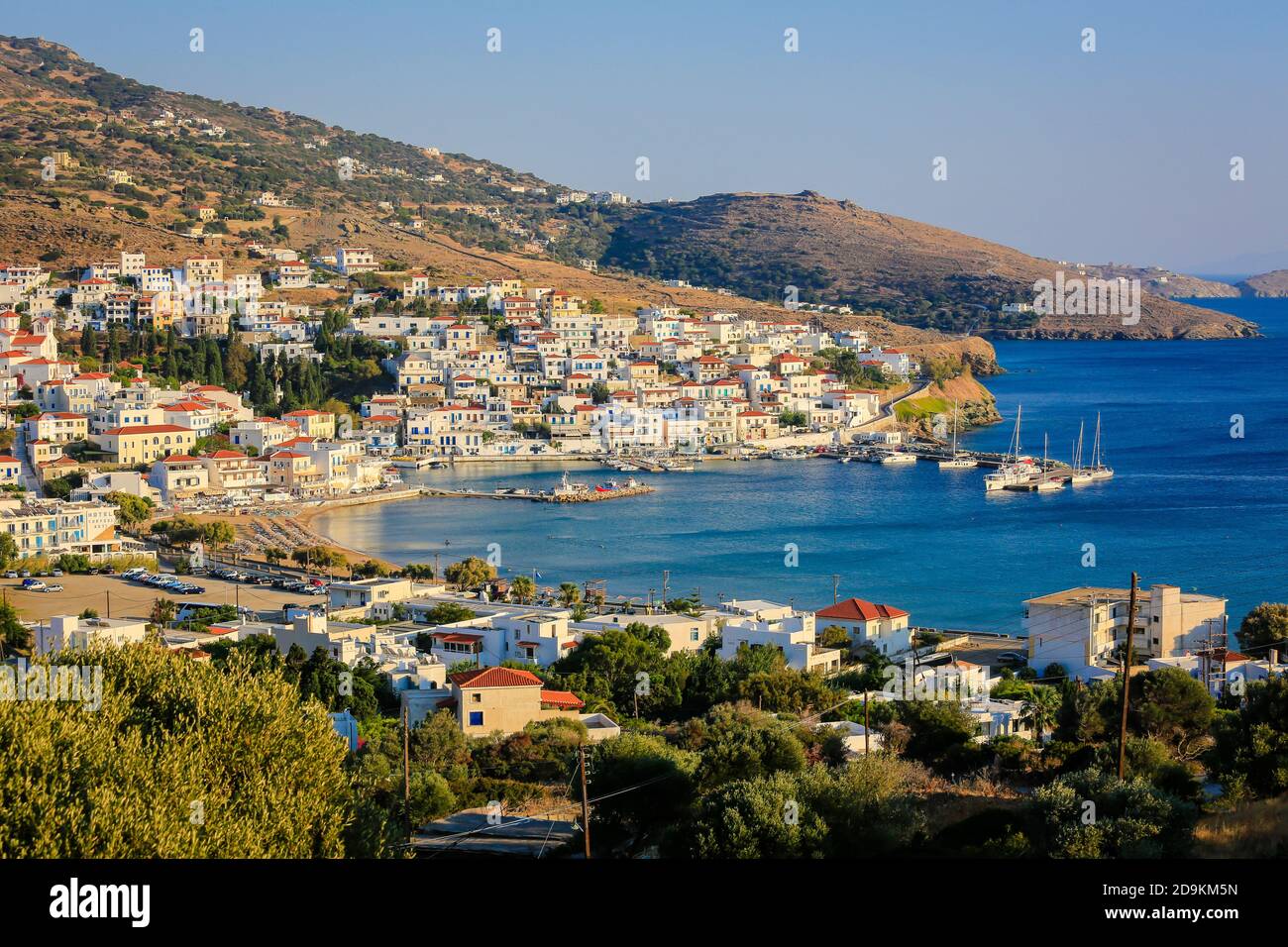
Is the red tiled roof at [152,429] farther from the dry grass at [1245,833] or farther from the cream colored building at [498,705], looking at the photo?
the dry grass at [1245,833]

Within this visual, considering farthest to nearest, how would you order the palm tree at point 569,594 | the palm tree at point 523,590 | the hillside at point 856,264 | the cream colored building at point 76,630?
the hillside at point 856,264
the palm tree at point 523,590
the palm tree at point 569,594
the cream colored building at point 76,630

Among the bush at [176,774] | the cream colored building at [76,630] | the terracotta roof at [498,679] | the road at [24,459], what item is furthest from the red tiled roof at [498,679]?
the road at [24,459]

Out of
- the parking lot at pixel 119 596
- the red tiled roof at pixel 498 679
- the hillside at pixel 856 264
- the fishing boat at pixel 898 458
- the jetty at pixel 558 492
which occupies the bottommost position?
the parking lot at pixel 119 596

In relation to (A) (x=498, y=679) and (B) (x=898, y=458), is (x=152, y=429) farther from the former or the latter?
(A) (x=498, y=679)

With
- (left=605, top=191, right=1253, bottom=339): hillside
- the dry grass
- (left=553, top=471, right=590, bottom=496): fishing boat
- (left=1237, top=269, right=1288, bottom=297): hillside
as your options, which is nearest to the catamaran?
(left=553, top=471, right=590, bottom=496): fishing boat

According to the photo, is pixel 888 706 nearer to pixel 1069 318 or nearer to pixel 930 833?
pixel 930 833

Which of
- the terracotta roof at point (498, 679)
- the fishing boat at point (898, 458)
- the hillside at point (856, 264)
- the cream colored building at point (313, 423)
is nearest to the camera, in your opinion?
the terracotta roof at point (498, 679)

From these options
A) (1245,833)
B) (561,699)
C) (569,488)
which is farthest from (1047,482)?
(1245,833)
